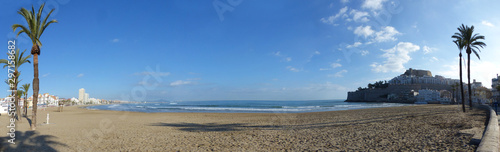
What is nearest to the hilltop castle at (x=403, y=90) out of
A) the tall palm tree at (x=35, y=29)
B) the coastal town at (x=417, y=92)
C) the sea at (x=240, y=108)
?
the coastal town at (x=417, y=92)

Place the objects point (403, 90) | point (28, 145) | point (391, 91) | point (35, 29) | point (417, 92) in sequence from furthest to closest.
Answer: point (391, 91) → point (403, 90) → point (417, 92) → point (35, 29) → point (28, 145)

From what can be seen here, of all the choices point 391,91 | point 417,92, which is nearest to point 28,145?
point 417,92

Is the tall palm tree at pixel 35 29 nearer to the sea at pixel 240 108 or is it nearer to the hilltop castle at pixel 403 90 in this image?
the sea at pixel 240 108

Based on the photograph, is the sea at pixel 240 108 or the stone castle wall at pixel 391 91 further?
the stone castle wall at pixel 391 91

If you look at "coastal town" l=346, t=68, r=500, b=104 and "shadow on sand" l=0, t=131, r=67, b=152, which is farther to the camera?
"coastal town" l=346, t=68, r=500, b=104

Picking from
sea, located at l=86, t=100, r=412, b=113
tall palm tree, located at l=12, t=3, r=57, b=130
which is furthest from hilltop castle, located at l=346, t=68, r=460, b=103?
tall palm tree, located at l=12, t=3, r=57, b=130

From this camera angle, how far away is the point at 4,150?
7785 millimetres

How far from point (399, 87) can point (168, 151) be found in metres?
167

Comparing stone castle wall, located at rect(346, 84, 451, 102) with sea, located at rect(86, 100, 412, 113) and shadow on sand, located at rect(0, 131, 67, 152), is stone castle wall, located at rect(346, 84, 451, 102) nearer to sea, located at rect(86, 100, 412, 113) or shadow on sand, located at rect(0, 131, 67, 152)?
sea, located at rect(86, 100, 412, 113)

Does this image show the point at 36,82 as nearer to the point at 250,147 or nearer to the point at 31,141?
the point at 31,141

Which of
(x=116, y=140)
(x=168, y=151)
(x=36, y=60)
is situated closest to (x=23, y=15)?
(x=36, y=60)

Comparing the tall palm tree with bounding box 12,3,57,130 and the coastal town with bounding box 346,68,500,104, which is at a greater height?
the tall palm tree with bounding box 12,3,57,130

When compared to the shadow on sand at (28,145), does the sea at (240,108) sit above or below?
below

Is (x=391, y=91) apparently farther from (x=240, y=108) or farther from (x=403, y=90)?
(x=240, y=108)
